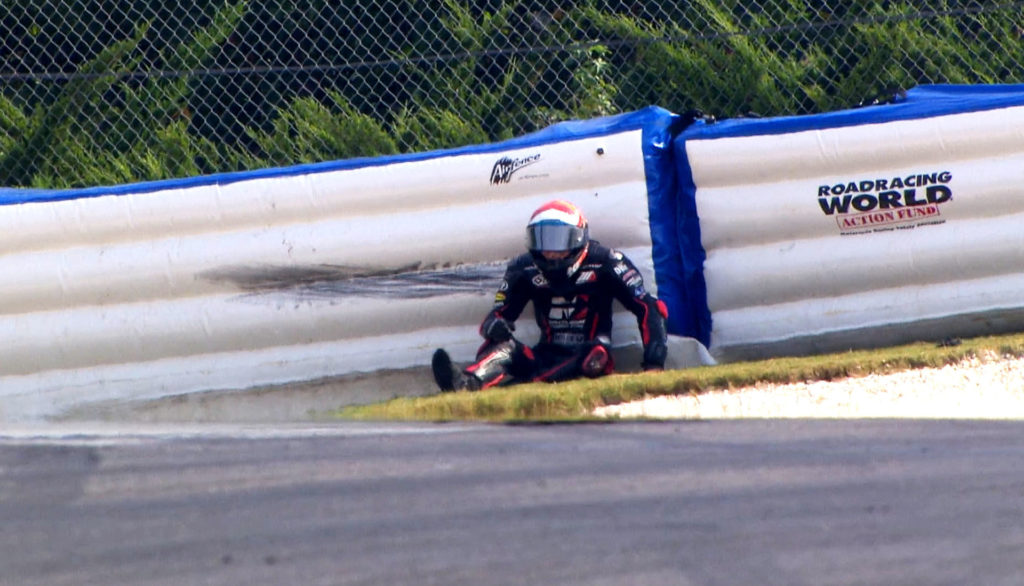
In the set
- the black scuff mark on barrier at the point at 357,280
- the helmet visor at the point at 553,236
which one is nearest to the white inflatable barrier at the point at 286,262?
the black scuff mark on barrier at the point at 357,280

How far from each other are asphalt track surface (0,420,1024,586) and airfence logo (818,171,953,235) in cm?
189

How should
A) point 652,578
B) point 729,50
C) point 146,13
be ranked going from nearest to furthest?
point 652,578 → point 729,50 → point 146,13

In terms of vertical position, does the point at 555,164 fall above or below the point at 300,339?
above

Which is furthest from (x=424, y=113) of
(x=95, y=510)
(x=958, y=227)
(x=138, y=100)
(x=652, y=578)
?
(x=652, y=578)

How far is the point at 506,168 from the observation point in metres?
5.37

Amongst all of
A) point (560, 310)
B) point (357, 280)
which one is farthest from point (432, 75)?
point (560, 310)

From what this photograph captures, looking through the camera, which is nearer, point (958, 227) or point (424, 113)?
point (958, 227)

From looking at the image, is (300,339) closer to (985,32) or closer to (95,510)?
(95,510)

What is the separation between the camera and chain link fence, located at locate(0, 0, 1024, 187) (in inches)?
247

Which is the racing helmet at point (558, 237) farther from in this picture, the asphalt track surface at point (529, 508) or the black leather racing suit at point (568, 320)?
the asphalt track surface at point (529, 508)

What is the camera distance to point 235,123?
664 cm

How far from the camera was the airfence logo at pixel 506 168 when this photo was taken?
5.36 meters

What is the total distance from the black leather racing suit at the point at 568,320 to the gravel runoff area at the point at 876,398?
727mm

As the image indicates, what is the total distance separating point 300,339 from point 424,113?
1520 millimetres
